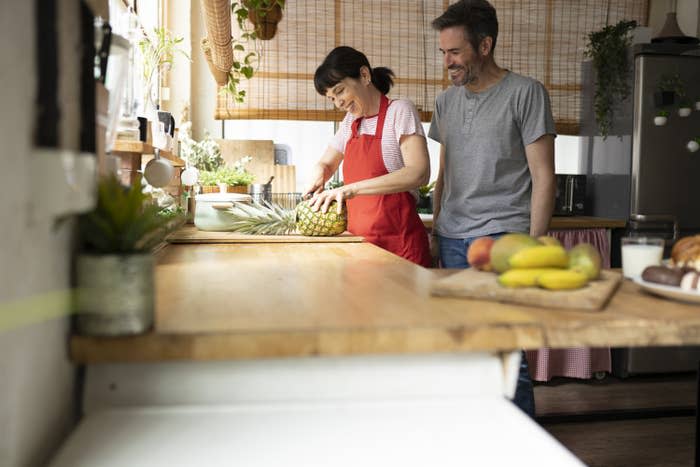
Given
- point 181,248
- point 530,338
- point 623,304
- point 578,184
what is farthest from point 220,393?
point 578,184

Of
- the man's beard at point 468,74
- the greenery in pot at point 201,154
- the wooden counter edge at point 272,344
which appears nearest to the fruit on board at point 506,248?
the wooden counter edge at point 272,344

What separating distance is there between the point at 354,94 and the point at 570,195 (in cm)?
216

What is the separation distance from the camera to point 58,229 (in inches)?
36.5

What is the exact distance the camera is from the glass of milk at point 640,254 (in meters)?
1.49

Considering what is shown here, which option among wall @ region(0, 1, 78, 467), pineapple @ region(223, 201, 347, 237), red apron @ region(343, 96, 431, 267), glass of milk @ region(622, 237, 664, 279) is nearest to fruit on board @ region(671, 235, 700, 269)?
glass of milk @ region(622, 237, 664, 279)

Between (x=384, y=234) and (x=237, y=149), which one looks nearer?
(x=384, y=234)

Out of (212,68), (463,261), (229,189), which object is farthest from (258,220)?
(212,68)

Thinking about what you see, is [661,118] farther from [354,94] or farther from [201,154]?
[201,154]

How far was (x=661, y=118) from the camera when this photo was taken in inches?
154

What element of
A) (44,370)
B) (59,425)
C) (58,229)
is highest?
(58,229)

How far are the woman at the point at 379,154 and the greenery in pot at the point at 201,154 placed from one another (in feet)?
5.55

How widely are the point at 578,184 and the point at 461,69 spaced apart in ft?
7.09

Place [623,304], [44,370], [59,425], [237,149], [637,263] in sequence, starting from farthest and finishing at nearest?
[237,149] < [637,263] < [623,304] < [59,425] < [44,370]

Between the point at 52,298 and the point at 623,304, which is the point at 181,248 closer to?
the point at 52,298
